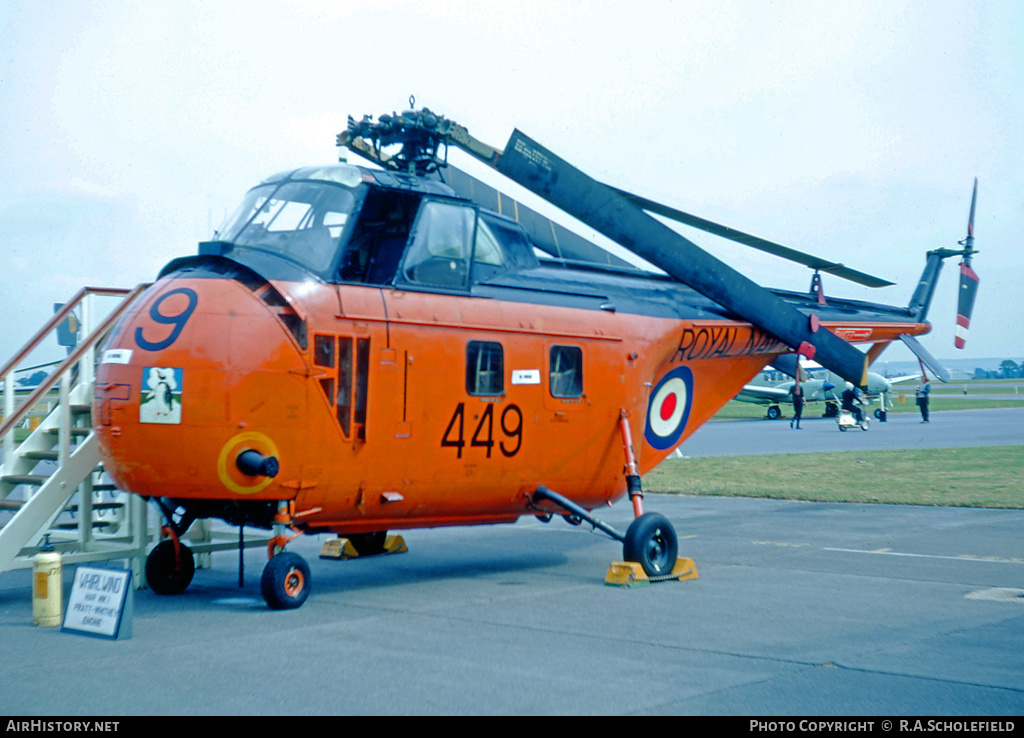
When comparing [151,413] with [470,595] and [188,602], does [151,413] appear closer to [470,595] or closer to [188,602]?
[188,602]

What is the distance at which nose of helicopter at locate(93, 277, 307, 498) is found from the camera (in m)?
7.91

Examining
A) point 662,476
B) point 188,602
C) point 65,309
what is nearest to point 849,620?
point 188,602

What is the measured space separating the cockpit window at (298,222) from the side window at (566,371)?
2.77 metres

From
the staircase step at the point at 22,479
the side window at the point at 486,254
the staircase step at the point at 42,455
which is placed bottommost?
the staircase step at the point at 22,479

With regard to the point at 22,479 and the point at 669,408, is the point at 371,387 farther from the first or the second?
the point at 669,408

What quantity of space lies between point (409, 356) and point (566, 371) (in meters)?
2.12

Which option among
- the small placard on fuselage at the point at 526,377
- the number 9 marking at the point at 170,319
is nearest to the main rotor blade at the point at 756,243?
the small placard on fuselage at the point at 526,377

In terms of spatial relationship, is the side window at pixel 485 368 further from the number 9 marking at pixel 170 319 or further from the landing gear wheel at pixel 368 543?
the landing gear wheel at pixel 368 543

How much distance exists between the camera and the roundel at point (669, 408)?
39.1 ft

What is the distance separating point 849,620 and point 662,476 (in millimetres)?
13153

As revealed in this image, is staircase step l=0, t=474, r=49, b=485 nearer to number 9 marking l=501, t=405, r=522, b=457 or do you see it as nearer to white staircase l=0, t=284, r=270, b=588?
white staircase l=0, t=284, r=270, b=588

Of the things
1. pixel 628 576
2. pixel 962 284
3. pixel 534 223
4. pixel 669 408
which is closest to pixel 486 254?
pixel 534 223

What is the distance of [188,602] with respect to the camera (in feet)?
29.5

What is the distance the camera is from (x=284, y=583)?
839cm
